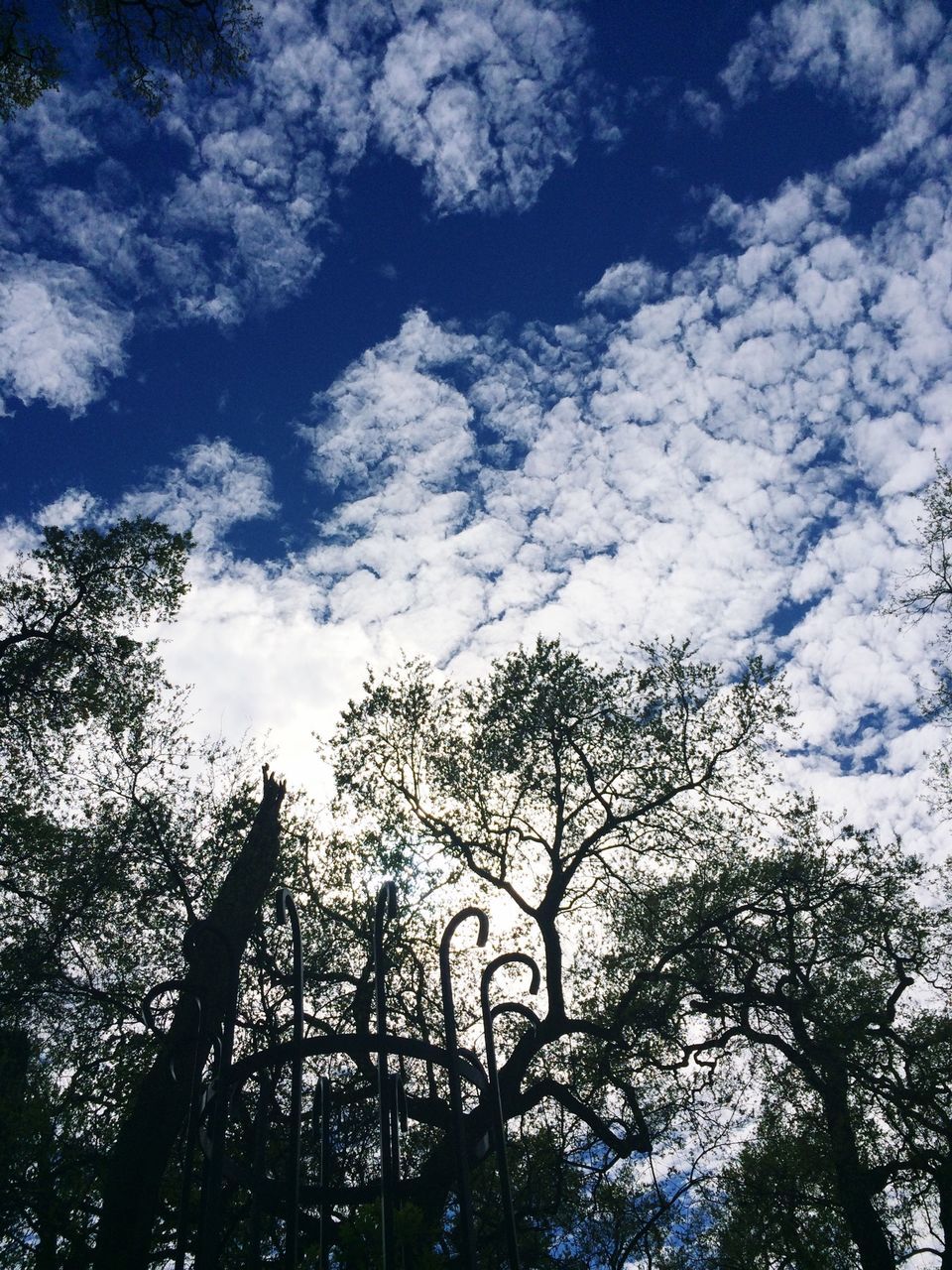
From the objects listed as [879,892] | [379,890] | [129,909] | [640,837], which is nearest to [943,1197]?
[879,892]

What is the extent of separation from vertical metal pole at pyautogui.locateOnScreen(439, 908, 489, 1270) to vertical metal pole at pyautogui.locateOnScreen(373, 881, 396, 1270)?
19.2 inches

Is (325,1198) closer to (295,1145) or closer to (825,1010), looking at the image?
(295,1145)

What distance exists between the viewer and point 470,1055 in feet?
29.6

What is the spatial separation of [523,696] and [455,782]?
3155mm

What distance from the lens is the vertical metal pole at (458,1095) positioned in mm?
4723

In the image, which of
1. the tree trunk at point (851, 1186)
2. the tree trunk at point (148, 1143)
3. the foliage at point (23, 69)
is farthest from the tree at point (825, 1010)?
the foliage at point (23, 69)

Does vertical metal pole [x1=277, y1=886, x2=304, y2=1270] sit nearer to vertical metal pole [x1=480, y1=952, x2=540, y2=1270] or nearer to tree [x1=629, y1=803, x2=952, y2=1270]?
vertical metal pole [x1=480, y1=952, x2=540, y2=1270]

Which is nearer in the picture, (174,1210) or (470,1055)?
(470,1055)

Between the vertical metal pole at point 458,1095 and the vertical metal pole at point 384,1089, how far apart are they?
49 cm

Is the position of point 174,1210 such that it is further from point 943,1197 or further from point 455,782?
point 943,1197

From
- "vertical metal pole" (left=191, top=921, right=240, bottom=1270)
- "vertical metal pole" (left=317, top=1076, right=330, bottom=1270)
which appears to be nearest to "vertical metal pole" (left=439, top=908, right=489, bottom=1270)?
"vertical metal pole" (left=317, top=1076, right=330, bottom=1270)

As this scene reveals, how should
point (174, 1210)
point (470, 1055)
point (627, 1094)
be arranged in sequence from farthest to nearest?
point (174, 1210)
point (627, 1094)
point (470, 1055)

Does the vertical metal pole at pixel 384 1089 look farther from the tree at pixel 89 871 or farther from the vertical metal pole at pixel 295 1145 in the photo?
the tree at pixel 89 871

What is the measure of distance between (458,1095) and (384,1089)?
0.78 metres
